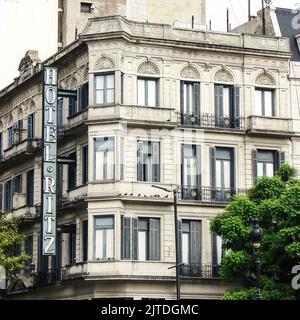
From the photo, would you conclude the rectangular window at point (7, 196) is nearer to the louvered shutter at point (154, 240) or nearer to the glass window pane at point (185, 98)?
the louvered shutter at point (154, 240)

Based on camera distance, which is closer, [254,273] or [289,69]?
[254,273]

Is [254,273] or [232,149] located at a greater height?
[232,149]

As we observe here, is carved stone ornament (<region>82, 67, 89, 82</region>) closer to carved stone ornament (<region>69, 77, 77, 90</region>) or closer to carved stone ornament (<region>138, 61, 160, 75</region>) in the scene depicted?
carved stone ornament (<region>69, 77, 77, 90</region>)

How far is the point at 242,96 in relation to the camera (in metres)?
47.8

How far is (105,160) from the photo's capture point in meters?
44.4

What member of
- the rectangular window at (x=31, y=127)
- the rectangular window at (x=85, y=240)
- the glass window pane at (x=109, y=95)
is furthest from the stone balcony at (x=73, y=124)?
the rectangular window at (x=85, y=240)

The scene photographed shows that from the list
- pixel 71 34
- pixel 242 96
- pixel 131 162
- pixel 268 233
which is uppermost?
pixel 71 34

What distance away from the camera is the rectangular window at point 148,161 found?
4497 cm

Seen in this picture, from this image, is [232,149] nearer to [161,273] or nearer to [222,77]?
[222,77]

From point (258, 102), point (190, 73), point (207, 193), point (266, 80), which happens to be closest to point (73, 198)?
point (207, 193)

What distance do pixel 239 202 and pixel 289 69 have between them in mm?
13214

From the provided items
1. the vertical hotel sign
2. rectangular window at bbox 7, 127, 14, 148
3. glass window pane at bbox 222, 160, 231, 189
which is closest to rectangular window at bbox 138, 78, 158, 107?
the vertical hotel sign
